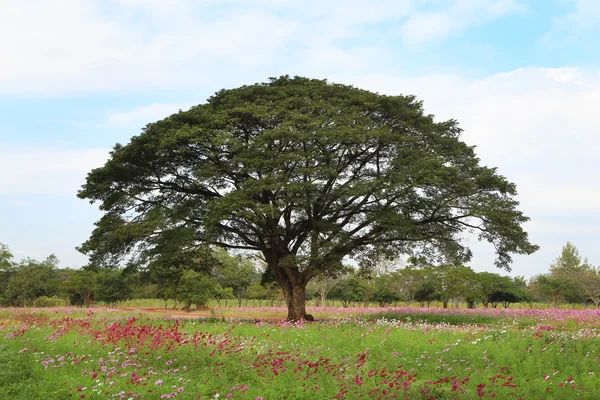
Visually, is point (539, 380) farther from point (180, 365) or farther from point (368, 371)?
point (180, 365)

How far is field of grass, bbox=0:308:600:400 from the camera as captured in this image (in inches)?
319

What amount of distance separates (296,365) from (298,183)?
34.8 feet

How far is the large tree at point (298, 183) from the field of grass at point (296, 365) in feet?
25.4

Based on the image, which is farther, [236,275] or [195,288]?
[236,275]

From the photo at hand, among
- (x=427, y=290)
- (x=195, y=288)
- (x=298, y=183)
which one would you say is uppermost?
(x=298, y=183)

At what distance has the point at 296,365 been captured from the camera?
379 inches

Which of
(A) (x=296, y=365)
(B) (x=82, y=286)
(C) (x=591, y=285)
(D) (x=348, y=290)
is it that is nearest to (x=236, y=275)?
(D) (x=348, y=290)

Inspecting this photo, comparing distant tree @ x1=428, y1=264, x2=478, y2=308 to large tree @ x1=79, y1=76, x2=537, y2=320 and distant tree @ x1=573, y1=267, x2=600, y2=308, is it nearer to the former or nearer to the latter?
distant tree @ x1=573, y1=267, x2=600, y2=308

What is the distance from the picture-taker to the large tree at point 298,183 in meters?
20.1

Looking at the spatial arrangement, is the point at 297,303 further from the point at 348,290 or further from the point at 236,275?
the point at 348,290

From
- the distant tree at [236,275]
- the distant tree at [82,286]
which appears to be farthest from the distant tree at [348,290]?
the distant tree at [82,286]

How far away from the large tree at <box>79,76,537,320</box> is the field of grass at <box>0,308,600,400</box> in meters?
7.74

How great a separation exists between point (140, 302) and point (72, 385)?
220 feet

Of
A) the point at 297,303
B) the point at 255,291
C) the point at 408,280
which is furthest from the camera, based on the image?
the point at 255,291
